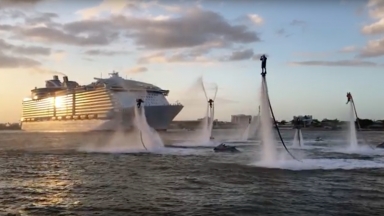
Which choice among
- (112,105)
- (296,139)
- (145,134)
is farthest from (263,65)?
(112,105)

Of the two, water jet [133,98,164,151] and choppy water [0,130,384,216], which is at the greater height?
water jet [133,98,164,151]

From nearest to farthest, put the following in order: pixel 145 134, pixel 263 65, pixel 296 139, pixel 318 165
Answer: pixel 263 65
pixel 318 165
pixel 145 134
pixel 296 139

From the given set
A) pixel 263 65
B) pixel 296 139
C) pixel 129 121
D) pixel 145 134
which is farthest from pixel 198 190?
pixel 129 121

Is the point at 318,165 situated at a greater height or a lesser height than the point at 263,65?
lesser

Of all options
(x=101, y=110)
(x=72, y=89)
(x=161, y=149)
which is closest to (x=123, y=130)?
(x=101, y=110)

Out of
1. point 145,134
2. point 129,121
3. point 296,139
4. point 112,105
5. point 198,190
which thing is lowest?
point 198,190

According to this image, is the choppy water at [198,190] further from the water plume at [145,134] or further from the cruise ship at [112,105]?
the cruise ship at [112,105]

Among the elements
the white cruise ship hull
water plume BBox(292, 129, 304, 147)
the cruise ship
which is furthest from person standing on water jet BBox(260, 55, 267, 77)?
the white cruise ship hull

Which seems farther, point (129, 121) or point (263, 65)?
point (129, 121)

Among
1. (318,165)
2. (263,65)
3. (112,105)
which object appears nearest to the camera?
(263,65)

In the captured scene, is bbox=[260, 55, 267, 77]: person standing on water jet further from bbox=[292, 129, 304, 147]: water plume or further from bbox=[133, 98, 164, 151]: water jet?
bbox=[292, 129, 304, 147]: water plume

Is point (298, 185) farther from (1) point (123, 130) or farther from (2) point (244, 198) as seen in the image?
(1) point (123, 130)

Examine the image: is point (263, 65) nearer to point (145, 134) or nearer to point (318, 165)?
point (318, 165)

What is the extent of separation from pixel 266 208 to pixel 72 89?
540 feet
